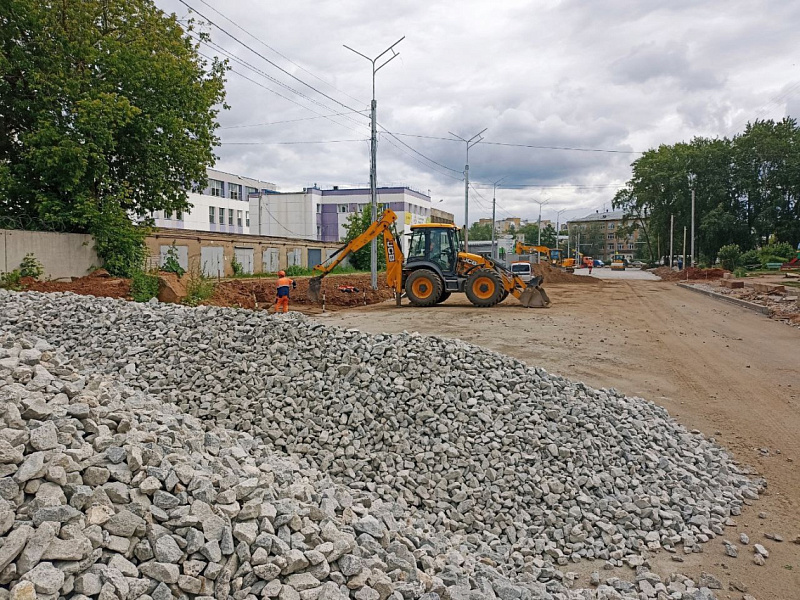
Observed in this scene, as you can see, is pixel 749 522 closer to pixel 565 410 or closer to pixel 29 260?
pixel 565 410

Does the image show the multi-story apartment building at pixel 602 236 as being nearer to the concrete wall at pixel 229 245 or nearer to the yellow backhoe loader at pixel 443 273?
the concrete wall at pixel 229 245

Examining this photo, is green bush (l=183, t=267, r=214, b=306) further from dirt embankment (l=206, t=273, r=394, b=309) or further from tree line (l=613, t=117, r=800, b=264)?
tree line (l=613, t=117, r=800, b=264)

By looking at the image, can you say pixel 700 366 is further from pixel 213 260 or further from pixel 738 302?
pixel 213 260

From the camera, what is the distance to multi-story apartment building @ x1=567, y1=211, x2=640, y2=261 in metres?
119

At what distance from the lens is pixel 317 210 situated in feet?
221

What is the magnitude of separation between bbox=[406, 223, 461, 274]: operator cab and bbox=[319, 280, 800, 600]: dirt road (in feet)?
4.86

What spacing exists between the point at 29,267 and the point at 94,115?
462 centimetres

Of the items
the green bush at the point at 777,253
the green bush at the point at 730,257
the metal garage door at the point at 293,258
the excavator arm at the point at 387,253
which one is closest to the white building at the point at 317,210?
the metal garage door at the point at 293,258

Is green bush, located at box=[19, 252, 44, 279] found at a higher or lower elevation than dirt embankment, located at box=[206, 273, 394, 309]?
higher

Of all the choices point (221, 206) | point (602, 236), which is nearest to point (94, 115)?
point (221, 206)

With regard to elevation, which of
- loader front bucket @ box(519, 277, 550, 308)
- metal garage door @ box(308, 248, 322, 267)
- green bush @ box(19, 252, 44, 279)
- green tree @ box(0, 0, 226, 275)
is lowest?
loader front bucket @ box(519, 277, 550, 308)

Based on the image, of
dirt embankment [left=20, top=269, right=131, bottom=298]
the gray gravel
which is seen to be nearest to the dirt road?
the gray gravel

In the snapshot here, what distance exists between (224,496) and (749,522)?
14.2 feet

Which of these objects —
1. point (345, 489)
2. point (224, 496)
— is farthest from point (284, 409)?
point (224, 496)
